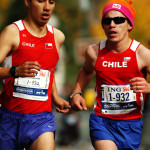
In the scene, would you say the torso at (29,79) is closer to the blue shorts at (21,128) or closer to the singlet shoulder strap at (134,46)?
the blue shorts at (21,128)

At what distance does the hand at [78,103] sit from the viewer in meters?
5.70

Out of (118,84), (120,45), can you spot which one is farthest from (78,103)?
(120,45)

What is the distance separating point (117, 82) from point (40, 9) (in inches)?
53.4

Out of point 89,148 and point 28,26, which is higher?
point 28,26

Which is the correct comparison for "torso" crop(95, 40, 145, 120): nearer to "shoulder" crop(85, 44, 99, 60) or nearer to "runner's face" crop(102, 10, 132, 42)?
"shoulder" crop(85, 44, 99, 60)

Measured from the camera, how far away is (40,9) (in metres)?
5.39

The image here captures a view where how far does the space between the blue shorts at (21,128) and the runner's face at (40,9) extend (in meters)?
1.21

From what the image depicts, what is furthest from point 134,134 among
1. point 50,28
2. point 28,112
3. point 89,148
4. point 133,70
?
point 89,148

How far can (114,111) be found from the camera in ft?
18.5

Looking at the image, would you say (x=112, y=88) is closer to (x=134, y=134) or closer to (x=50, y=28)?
(x=134, y=134)

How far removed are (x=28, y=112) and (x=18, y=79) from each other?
438 millimetres

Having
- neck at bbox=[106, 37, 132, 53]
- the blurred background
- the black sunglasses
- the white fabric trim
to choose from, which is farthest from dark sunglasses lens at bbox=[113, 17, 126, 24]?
the blurred background

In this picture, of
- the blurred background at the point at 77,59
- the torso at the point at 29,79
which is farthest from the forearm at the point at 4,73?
the blurred background at the point at 77,59

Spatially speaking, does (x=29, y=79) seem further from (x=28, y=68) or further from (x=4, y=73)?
(x=28, y=68)
